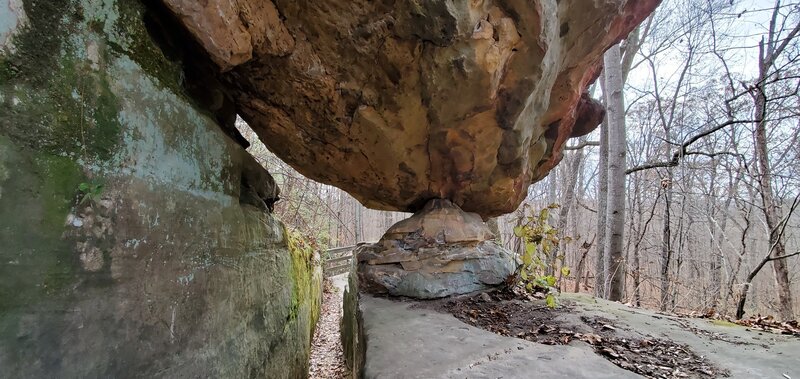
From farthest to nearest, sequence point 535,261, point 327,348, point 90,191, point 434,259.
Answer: point 327,348, point 535,261, point 434,259, point 90,191

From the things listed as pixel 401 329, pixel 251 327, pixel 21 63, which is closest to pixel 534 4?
pixel 401 329

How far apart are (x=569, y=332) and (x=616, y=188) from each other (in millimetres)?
3854

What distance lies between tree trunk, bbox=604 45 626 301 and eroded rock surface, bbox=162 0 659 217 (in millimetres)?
2088

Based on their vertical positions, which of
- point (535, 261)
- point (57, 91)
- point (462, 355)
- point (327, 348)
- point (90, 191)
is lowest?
point (327, 348)

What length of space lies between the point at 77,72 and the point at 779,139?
Answer: 385 inches

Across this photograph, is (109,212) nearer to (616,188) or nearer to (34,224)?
(34,224)

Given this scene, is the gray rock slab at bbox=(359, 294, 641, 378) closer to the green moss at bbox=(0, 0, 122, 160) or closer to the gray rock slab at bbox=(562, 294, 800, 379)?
the gray rock slab at bbox=(562, 294, 800, 379)

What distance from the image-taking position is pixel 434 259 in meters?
3.29

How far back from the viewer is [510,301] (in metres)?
3.08

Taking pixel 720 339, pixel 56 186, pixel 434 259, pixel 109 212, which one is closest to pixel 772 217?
pixel 720 339

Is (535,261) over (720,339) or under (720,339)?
over

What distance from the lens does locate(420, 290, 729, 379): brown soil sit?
175 cm

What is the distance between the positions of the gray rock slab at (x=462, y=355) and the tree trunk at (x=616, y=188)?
3802 mm

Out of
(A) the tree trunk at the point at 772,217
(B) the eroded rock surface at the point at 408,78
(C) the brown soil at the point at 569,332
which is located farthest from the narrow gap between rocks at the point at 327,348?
(A) the tree trunk at the point at 772,217
